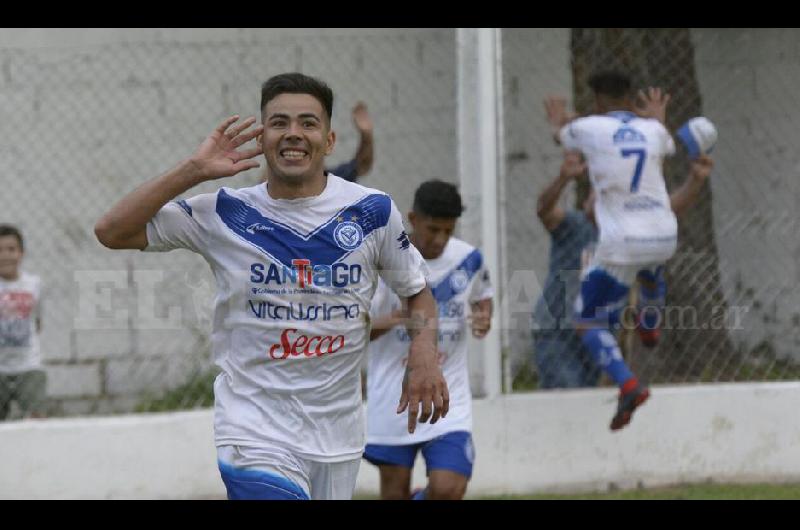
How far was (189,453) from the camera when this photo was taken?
300 inches

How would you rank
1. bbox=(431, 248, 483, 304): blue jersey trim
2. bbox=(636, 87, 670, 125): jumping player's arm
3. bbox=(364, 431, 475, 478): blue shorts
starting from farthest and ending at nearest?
bbox=(636, 87, 670, 125): jumping player's arm, bbox=(431, 248, 483, 304): blue jersey trim, bbox=(364, 431, 475, 478): blue shorts

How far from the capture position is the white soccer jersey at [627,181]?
7719 mm

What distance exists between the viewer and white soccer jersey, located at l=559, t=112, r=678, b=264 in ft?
25.3

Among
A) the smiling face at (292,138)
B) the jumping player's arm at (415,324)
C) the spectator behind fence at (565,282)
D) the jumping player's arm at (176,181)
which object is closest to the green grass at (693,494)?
the spectator behind fence at (565,282)

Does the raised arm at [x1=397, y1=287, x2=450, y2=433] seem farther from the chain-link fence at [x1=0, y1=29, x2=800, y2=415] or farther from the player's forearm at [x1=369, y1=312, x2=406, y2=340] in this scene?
the chain-link fence at [x1=0, y1=29, x2=800, y2=415]

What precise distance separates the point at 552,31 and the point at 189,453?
392 centimetres

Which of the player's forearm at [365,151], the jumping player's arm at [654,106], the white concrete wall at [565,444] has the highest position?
the jumping player's arm at [654,106]

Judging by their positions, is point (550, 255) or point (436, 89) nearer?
point (550, 255)

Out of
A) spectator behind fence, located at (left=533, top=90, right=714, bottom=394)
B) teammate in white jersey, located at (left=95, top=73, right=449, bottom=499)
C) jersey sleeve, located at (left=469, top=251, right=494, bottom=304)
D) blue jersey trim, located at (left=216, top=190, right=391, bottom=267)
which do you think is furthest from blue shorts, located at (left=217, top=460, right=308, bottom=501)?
spectator behind fence, located at (left=533, top=90, right=714, bottom=394)

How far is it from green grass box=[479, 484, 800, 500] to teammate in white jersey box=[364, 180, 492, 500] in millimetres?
1544

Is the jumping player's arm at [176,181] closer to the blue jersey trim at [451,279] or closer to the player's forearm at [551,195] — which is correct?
the blue jersey trim at [451,279]

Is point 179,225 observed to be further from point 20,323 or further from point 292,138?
point 20,323
